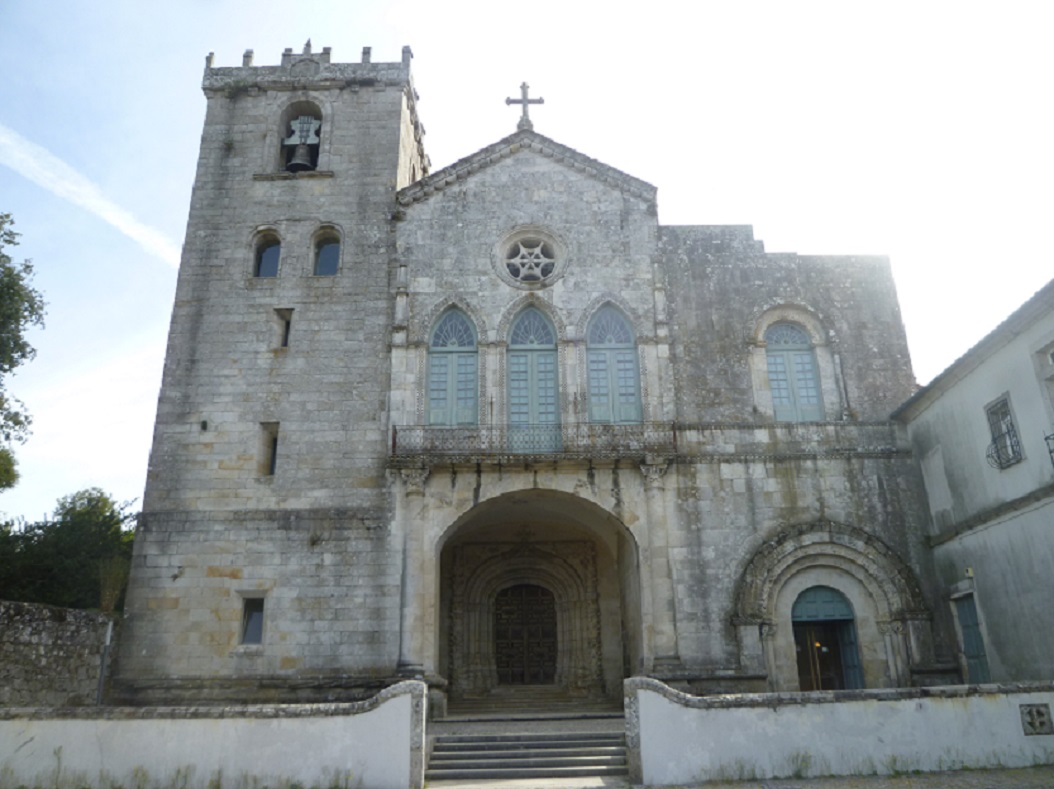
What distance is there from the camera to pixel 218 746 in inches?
434

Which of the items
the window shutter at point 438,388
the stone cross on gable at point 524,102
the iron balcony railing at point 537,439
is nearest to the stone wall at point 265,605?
the iron balcony railing at point 537,439

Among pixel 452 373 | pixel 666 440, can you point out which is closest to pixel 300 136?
pixel 452 373

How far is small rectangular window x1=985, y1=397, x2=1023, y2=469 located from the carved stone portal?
911 centimetres

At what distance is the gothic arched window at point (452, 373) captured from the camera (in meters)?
18.0

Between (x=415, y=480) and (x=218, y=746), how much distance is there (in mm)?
6863

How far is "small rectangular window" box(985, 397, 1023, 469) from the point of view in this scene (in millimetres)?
14438

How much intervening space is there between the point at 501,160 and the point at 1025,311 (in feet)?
38.4

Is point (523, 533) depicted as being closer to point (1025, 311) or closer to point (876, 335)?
point (876, 335)

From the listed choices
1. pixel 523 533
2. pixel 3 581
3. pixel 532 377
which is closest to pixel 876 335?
pixel 532 377

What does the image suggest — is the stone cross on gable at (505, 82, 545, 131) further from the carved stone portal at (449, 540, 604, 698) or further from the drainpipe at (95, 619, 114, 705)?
the drainpipe at (95, 619, 114, 705)

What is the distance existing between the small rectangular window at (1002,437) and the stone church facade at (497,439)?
9.01 ft

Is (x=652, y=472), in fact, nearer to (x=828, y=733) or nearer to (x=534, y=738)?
(x=534, y=738)

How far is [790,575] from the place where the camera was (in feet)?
55.5

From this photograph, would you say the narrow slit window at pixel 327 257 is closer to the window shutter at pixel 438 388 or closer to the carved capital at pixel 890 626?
the window shutter at pixel 438 388
